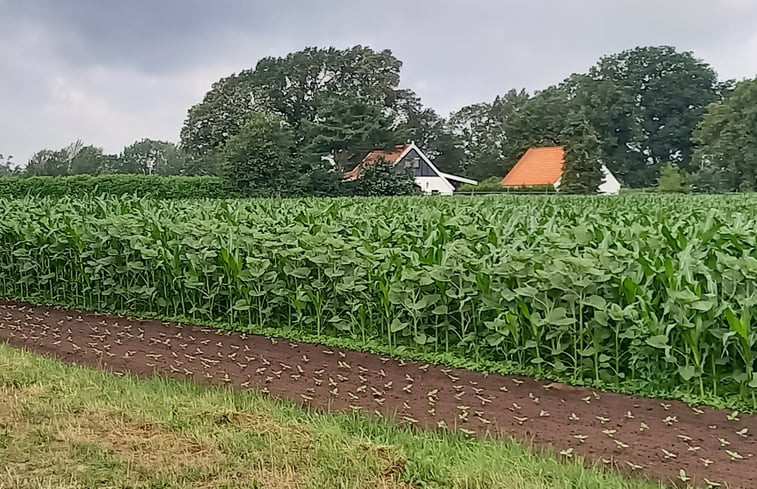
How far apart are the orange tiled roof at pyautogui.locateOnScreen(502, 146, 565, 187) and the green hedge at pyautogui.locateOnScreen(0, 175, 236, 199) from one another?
24072mm

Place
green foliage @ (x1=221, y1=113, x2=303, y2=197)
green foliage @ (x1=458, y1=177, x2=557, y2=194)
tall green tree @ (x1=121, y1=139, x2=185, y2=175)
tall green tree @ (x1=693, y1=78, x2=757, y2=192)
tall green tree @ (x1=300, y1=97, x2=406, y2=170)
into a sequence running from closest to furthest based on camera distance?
green foliage @ (x1=221, y1=113, x2=303, y2=197) < green foliage @ (x1=458, y1=177, x2=557, y2=194) < tall green tree @ (x1=300, y1=97, x2=406, y2=170) < tall green tree @ (x1=693, y1=78, x2=757, y2=192) < tall green tree @ (x1=121, y1=139, x2=185, y2=175)

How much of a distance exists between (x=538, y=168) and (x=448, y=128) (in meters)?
20.3

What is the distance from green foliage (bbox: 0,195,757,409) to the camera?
13.1 feet

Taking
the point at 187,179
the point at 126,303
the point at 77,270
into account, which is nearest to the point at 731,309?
the point at 126,303

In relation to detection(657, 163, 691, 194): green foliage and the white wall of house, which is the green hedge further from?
the white wall of house

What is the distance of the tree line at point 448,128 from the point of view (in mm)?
34469

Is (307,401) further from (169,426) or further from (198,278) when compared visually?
(198,278)

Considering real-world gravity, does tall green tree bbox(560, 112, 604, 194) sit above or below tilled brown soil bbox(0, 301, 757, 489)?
above

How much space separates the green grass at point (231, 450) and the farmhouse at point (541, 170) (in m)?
42.3

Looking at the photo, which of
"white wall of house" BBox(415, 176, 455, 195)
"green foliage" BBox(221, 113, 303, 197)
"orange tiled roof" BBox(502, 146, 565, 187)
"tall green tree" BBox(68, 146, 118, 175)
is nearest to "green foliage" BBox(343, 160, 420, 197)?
"green foliage" BBox(221, 113, 303, 197)

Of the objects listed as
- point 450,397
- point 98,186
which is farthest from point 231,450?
point 98,186

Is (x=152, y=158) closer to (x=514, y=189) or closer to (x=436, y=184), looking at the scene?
(x=436, y=184)

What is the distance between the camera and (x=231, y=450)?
3.01 m

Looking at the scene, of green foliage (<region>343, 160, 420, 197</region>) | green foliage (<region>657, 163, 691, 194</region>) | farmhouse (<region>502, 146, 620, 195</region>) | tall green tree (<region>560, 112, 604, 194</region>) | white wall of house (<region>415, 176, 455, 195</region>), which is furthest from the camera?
white wall of house (<region>415, 176, 455, 195</region>)
